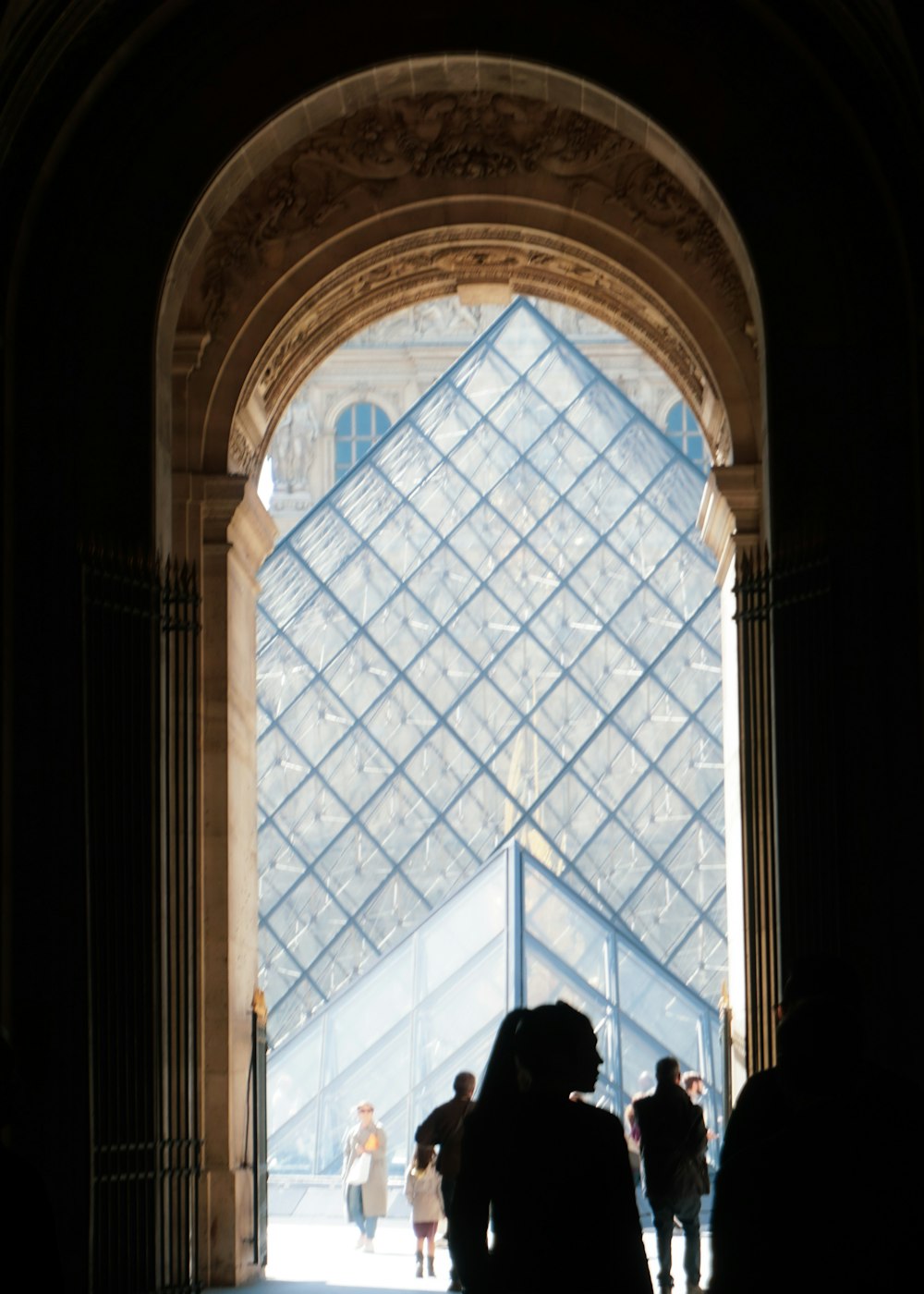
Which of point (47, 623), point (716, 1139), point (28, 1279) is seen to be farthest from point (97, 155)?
point (716, 1139)

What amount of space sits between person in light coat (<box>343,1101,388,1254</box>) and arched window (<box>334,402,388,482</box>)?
2558cm

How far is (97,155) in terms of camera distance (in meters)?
7.41

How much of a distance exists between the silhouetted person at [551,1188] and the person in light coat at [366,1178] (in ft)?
31.3

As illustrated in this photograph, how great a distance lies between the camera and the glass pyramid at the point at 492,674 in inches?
1139

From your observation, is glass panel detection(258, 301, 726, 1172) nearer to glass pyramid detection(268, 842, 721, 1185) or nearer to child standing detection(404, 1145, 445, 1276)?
glass pyramid detection(268, 842, 721, 1185)

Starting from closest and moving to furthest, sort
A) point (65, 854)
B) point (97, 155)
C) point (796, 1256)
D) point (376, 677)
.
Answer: point (796, 1256), point (65, 854), point (97, 155), point (376, 677)

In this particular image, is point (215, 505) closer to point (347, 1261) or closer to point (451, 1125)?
point (451, 1125)

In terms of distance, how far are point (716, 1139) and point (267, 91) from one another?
10244mm

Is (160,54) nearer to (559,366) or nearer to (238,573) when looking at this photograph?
(238,573)

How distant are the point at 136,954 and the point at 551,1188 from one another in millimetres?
3747

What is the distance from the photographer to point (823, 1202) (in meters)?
2.72

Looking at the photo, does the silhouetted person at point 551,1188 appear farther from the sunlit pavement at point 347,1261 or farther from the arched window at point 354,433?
the arched window at point 354,433

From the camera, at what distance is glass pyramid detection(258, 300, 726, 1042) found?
28938 mm

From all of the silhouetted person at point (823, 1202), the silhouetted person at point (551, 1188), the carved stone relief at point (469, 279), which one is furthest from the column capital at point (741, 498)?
the silhouetted person at point (823, 1202)
